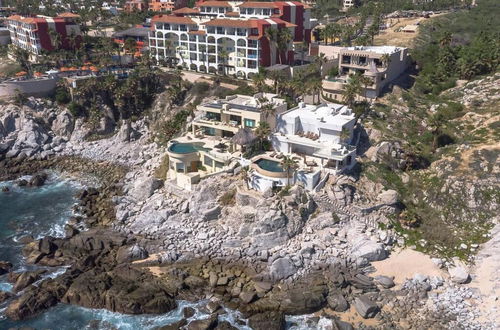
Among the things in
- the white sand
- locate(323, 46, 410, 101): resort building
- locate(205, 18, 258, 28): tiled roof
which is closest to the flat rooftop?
locate(323, 46, 410, 101): resort building

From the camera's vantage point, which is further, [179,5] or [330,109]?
[179,5]

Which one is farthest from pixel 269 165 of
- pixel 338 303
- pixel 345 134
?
pixel 338 303

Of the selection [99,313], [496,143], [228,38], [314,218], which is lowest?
[99,313]

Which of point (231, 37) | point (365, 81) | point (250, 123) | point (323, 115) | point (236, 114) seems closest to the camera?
point (323, 115)

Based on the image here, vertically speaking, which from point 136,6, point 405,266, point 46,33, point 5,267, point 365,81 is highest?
point 136,6

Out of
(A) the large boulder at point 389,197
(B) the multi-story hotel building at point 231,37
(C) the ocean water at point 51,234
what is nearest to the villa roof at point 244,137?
(A) the large boulder at point 389,197

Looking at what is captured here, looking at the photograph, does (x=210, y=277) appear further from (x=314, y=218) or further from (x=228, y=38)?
(x=228, y=38)

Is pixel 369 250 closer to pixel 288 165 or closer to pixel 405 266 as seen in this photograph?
pixel 405 266

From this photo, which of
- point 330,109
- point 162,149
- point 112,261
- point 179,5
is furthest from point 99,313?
point 179,5

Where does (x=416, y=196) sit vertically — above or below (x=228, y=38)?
below
